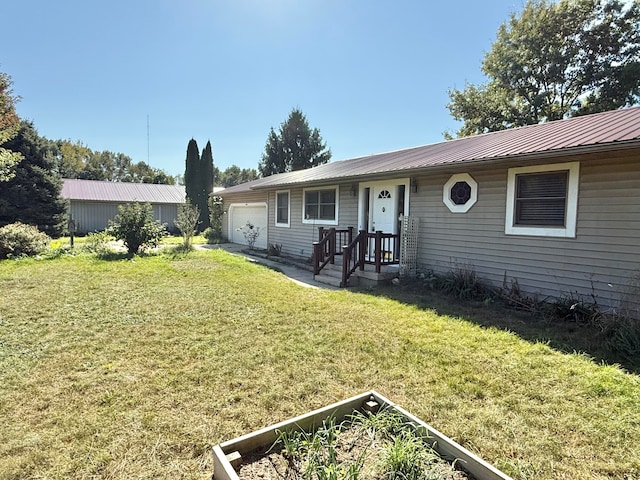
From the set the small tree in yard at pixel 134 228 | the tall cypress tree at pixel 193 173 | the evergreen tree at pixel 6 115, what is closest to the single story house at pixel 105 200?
the tall cypress tree at pixel 193 173

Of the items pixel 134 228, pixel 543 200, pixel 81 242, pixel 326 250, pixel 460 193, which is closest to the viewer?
pixel 543 200

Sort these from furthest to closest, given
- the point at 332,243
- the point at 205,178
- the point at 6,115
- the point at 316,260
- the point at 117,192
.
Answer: the point at 117,192
the point at 205,178
the point at 6,115
the point at 332,243
the point at 316,260

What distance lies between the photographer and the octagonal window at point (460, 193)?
6797 millimetres

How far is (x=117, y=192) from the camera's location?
24.4m

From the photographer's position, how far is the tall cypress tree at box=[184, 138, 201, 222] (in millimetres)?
23656

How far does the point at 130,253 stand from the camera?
36.2 ft

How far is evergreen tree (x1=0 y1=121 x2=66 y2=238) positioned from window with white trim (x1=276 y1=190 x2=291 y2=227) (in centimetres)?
1266

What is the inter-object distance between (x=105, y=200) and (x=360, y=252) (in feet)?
71.5

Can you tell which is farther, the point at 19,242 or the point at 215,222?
the point at 215,222

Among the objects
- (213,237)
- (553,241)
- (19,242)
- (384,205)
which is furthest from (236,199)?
(553,241)

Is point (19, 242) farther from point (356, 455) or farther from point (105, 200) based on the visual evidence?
point (105, 200)

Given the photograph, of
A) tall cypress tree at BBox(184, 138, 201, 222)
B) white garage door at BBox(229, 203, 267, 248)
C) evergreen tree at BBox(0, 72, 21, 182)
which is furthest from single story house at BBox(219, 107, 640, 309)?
tall cypress tree at BBox(184, 138, 201, 222)

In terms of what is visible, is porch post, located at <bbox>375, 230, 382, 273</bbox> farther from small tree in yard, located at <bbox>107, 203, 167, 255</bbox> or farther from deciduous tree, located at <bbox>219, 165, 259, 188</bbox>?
deciduous tree, located at <bbox>219, 165, 259, 188</bbox>

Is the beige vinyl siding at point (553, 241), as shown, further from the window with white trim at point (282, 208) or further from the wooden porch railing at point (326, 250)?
the window with white trim at point (282, 208)
